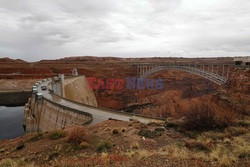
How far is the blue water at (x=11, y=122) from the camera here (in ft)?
88.0

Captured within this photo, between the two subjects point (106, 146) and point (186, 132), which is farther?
point (186, 132)

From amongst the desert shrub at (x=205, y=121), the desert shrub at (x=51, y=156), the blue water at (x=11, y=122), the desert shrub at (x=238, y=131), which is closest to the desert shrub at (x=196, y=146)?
the desert shrub at (x=238, y=131)

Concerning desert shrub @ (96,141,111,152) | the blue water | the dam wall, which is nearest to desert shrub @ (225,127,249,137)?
desert shrub @ (96,141,111,152)

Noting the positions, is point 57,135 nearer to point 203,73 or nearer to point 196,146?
point 196,146

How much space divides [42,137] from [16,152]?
2.15m

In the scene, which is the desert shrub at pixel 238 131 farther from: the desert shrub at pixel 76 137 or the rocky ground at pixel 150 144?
the desert shrub at pixel 76 137

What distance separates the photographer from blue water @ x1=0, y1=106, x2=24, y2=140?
2683 centimetres

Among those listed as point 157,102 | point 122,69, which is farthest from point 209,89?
point 122,69

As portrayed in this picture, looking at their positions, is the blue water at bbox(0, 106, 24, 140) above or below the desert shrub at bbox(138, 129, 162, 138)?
below

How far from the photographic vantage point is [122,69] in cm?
6956

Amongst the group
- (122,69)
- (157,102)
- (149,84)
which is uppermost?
(122,69)

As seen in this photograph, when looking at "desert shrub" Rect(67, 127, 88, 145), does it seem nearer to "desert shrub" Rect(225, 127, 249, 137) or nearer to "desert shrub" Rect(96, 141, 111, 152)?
"desert shrub" Rect(96, 141, 111, 152)

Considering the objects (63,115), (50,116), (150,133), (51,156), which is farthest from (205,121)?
(50,116)

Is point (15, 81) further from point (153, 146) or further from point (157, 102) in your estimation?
point (153, 146)
